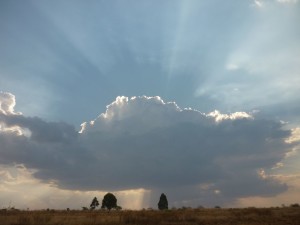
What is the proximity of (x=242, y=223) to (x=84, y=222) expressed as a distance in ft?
45.8

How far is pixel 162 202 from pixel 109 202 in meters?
12.4

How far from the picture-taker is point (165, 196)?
81938mm

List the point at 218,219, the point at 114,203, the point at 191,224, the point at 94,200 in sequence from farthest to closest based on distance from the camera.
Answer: the point at 94,200, the point at 114,203, the point at 218,219, the point at 191,224

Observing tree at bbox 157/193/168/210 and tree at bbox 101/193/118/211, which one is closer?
tree at bbox 101/193/118/211

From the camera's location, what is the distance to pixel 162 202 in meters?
80.6

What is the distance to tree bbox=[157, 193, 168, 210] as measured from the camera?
261ft

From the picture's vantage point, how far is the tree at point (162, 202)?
79.7 m

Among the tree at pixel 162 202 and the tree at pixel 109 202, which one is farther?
the tree at pixel 162 202

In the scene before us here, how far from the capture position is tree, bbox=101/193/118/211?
75.0 m

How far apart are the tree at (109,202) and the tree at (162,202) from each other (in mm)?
10101

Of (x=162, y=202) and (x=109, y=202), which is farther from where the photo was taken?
(x=162, y=202)

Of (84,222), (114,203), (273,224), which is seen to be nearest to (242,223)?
(273,224)

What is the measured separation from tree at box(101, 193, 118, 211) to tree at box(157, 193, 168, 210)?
33.1ft

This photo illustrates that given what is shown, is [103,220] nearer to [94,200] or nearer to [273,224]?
[273,224]
